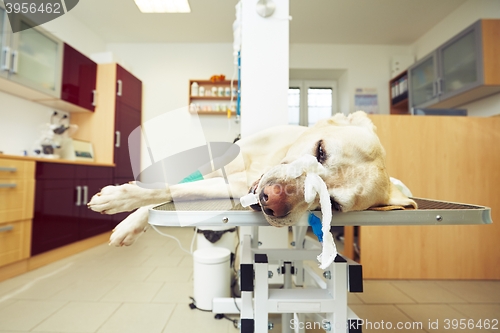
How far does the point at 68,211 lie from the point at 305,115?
3543 mm

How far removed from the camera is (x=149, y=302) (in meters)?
1.53

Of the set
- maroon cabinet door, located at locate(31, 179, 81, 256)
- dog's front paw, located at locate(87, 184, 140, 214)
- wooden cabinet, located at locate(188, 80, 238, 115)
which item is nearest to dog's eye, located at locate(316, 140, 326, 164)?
dog's front paw, located at locate(87, 184, 140, 214)

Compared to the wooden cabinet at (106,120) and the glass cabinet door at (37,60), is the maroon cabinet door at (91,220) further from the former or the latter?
the glass cabinet door at (37,60)

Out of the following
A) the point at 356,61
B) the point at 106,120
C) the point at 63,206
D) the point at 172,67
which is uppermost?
the point at 356,61

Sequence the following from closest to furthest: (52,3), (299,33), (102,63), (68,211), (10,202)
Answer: (10,202) < (68,211) < (52,3) < (102,63) < (299,33)

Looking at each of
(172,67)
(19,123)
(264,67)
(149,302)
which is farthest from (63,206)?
(172,67)

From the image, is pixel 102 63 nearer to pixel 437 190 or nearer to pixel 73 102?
pixel 73 102

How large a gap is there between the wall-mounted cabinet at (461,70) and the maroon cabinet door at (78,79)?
12.7 feet

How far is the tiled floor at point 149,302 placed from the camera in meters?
1.30

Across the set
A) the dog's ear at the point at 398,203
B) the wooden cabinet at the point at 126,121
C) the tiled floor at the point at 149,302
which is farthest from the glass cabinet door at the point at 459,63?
the wooden cabinet at the point at 126,121

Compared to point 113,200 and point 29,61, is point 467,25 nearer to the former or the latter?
point 113,200

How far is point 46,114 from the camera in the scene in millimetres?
2959

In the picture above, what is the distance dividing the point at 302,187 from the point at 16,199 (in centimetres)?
225

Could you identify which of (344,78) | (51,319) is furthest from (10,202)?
(344,78)
